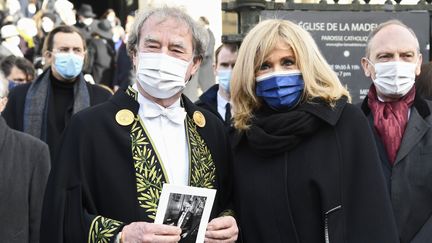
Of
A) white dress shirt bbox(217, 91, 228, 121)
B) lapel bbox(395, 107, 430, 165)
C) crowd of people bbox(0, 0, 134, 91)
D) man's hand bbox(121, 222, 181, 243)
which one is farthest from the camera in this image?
crowd of people bbox(0, 0, 134, 91)

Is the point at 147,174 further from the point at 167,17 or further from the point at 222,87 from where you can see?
the point at 222,87

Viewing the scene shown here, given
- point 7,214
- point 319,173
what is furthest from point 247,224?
point 7,214

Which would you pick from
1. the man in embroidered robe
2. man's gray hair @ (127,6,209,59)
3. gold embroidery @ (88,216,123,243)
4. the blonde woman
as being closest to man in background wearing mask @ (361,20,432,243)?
the blonde woman

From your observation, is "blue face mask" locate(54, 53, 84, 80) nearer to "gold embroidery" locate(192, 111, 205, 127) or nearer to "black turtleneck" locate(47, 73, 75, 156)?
Result: "black turtleneck" locate(47, 73, 75, 156)

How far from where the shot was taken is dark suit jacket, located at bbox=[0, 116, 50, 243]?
5.10 m

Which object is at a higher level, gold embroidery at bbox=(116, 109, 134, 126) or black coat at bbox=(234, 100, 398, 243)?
gold embroidery at bbox=(116, 109, 134, 126)

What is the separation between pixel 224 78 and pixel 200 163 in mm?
3777

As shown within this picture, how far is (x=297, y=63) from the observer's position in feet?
13.4

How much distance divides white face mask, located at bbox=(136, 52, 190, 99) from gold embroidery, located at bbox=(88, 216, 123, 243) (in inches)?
23.9

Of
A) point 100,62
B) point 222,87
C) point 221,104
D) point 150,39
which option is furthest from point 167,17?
point 100,62

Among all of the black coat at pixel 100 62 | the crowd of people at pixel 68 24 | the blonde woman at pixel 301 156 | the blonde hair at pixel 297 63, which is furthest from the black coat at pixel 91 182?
the black coat at pixel 100 62

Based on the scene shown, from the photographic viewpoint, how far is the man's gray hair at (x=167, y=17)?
3.92m

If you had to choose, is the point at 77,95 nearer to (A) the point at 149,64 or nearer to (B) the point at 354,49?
(B) the point at 354,49

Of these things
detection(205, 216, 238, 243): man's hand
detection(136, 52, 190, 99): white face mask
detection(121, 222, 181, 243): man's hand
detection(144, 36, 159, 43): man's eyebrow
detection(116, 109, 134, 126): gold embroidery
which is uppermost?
detection(144, 36, 159, 43): man's eyebrow
